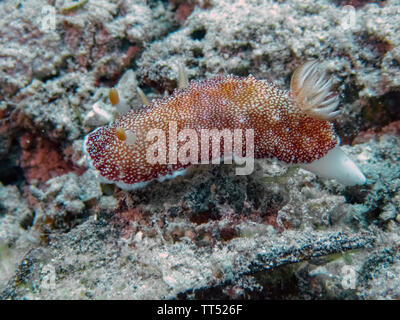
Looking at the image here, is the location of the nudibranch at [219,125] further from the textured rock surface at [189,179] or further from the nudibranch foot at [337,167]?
the textured rock surface at [189,179]

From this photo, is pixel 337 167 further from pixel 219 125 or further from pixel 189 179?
pixel 189 179

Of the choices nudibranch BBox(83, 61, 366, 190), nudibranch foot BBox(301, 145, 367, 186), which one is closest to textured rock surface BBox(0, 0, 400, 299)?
nudibranch foot BBox(301, 145, 367, 186)

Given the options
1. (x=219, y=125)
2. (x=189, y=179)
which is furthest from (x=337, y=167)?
(x=189, y=179)

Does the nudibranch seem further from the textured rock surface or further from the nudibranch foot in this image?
the textured rock surface

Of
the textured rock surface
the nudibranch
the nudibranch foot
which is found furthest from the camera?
the nudibranch foot

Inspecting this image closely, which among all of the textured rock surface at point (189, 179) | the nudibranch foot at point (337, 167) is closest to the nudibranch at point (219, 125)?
the nudibranch foot at point (337, 167)

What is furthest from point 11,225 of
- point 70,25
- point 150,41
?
point 150,41
